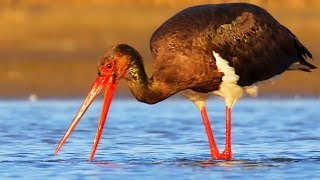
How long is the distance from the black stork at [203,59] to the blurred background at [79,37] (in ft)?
15.2

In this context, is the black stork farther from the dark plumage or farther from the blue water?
the blue water

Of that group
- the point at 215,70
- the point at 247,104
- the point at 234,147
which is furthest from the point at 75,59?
the point at 215,70

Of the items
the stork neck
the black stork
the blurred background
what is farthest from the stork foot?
the blurred background

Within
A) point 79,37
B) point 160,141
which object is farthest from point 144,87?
point 79,37

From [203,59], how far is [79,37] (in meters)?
8.97

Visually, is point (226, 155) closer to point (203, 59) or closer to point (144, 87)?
point (203, 59)

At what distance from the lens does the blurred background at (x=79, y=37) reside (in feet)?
56.3

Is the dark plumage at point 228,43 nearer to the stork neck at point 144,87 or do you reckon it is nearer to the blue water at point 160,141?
the stork neck at point 144,87

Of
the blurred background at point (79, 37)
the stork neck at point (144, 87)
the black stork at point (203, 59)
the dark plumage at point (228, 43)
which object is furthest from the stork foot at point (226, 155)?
the blurred background at point (79, 37)

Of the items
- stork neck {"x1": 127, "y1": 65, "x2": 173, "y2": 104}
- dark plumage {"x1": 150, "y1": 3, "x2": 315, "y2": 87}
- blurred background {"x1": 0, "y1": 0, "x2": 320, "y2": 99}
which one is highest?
blurred background {"x1": 0, "y1": 0, "x2": 320, "y2": 99}

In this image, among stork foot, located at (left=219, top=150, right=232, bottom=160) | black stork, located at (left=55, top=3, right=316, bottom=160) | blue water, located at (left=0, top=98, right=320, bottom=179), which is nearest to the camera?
blue water, located at (left=0, top=98, right=320, bottom=179)

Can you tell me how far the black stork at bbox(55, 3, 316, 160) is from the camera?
10.8m

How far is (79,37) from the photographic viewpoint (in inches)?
778

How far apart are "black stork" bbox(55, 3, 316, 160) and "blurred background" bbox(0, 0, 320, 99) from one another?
15.2 feet
